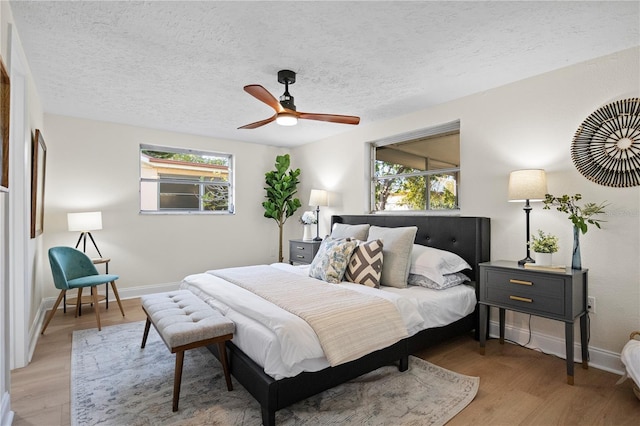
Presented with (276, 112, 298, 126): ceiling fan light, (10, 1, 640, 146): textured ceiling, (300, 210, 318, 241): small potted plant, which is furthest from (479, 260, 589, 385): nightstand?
(300, 210, 318, 241): small potted plant

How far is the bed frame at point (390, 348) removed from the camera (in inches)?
71.3

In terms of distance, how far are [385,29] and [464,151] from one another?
1.77 metres

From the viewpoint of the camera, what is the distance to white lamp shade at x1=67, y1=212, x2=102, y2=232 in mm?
3834

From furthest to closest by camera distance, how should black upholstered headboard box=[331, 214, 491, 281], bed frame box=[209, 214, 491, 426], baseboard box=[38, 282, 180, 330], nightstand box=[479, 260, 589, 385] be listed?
baseboard box=[38, 282, 180, 330], black upholstered headboard box=[331, 214, 491, 281], nightstand box=[479, 260, 589, 385], bed frame box=[209, 214, 491, 426]

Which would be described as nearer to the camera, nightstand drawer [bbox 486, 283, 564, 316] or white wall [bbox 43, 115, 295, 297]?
nightstand drawer [bbox 486, 283, 564, 316]

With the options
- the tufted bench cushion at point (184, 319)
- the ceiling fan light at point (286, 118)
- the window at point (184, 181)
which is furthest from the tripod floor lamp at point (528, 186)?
the window at point (184, 181)

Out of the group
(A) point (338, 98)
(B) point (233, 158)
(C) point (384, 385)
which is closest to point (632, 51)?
(A) point (338, 98)

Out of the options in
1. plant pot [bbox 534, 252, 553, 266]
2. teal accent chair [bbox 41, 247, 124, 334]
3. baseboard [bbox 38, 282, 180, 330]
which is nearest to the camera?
plant pot [bbox 534, 252, 553, 266]

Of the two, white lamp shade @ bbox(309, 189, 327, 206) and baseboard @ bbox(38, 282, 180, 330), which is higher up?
white lamp shade @ bbox(309, 189, 327, 206)

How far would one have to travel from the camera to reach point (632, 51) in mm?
2424

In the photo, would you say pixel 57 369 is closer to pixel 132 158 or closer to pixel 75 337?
pixel 75 337

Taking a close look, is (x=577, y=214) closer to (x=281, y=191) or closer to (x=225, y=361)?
(x=225, y=361)

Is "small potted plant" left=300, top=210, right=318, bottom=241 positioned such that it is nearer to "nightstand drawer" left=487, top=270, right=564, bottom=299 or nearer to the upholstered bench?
the upholstered bench

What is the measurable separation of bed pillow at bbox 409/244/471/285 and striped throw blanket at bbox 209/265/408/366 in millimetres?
782
